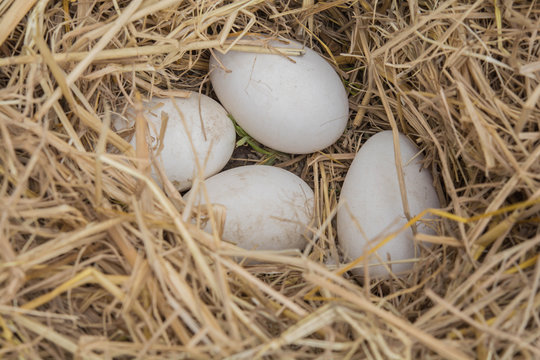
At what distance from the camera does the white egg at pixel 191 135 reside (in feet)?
3.69

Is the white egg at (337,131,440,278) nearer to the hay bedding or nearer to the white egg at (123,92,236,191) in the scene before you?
the hay bedding

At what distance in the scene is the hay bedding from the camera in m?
0.79

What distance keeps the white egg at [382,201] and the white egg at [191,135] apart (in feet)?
0.97

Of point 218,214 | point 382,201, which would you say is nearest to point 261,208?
point 218,214

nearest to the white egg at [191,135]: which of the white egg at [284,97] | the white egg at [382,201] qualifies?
the white egg at [284,97]

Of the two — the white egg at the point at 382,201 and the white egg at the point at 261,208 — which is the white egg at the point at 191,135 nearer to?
the white egg at the point at 261,208

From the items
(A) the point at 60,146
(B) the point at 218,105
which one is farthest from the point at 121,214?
→ (B) the point at 218,105

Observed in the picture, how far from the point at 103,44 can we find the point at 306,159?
0.55 meters

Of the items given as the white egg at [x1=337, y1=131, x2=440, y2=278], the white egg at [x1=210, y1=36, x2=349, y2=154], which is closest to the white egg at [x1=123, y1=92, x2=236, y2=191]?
the white egg at [x1=210, y1=36, x2=349, y2=154]

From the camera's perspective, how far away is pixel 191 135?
1.14m

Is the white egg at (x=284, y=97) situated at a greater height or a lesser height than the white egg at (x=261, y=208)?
greater

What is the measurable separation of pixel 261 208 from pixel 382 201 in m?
0.25

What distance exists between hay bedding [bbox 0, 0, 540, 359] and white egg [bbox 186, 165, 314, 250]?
7 centimetres

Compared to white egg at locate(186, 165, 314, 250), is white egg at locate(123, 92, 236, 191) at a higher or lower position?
higher
